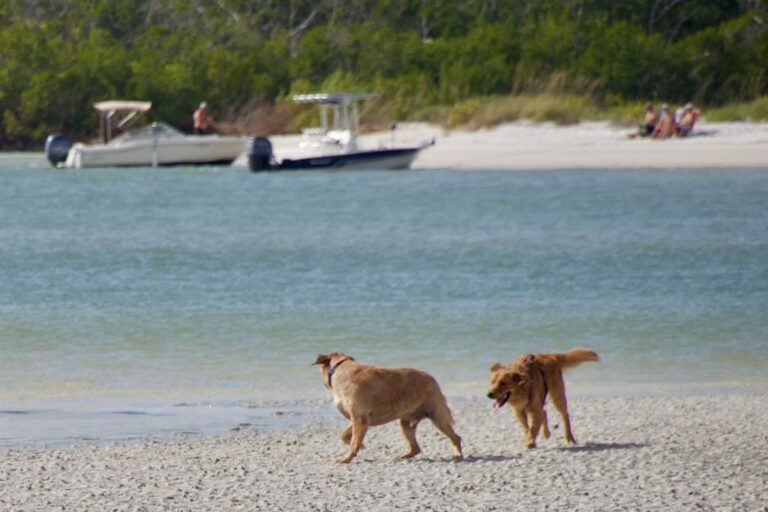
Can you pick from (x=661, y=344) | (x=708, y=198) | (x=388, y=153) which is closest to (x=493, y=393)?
(x=661, y=344)

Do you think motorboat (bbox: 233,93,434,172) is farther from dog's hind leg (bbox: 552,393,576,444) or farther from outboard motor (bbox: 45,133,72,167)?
dog's hind leg (bbox: 552,393,576,444)

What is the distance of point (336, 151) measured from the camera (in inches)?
1673

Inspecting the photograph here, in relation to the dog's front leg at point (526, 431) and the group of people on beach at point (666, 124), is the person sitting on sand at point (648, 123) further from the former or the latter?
the dog's front leg at point (526, 431)

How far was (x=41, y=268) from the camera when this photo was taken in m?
23.8

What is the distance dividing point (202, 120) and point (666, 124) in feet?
49.7

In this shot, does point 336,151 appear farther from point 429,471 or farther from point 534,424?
point 429,471

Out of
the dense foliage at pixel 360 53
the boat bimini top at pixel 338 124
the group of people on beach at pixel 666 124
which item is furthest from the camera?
the dense foliage at pixel 360 53

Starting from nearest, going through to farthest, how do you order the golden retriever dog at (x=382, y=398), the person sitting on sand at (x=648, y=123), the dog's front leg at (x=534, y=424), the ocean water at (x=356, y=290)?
1. the golden retriever dog at (x=382, y=398)
2. the dog's front leg at (x=534, y=424)
3. the ocean water at (x=356, y=290)
4. the person sitting on sand at (x=648, y=123)

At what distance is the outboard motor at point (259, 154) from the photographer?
42969 mm

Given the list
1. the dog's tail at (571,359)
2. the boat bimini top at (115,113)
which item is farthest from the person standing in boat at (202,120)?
the dog's tail at (571,359)

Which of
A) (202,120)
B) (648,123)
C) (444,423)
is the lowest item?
(202,120)

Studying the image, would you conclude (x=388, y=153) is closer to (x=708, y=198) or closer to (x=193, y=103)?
(x=708, y=198)

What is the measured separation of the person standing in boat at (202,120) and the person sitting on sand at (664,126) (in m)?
14.5

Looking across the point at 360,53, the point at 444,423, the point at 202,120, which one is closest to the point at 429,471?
the point at 444,423
